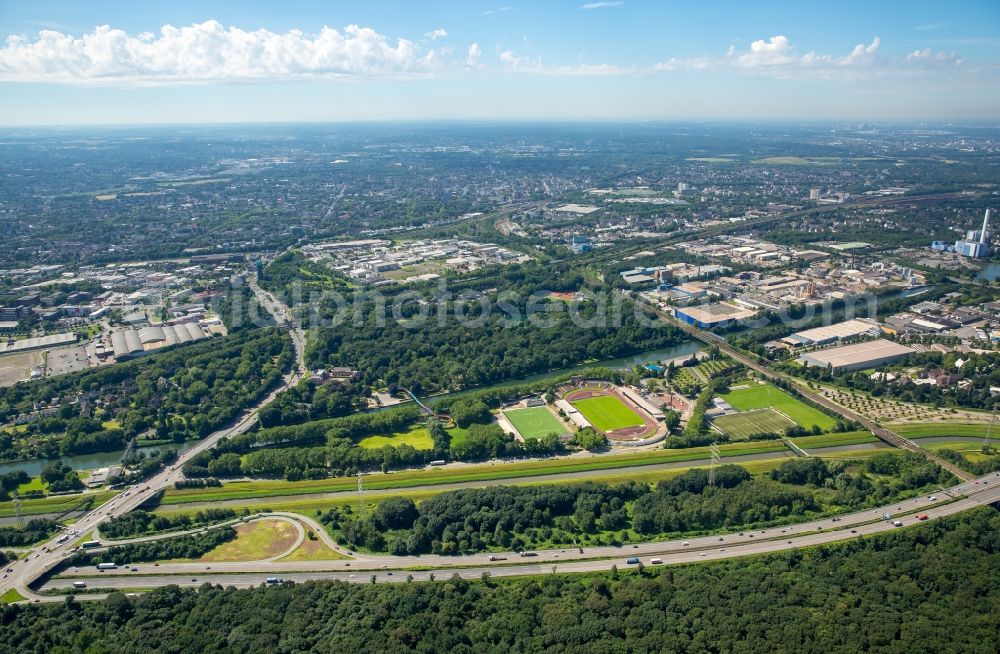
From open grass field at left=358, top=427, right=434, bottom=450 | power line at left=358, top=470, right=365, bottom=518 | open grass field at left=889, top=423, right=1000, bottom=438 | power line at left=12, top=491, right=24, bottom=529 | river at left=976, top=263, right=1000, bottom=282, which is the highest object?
river at left=976, top=263, right=1000, bottom=282

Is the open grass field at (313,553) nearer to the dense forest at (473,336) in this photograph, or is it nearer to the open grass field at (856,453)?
the dense forest at (473,336)

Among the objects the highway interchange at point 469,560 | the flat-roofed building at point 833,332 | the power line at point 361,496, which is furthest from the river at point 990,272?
the power line at point 361,496

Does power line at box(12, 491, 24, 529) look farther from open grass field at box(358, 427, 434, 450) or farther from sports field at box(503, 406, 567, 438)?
sports field at box(503, 406, 567, 438)

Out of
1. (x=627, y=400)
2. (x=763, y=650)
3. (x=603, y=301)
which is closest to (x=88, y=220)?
(x=603, y=301)

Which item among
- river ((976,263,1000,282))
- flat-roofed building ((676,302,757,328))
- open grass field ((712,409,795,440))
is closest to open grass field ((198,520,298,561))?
open grass field ((712,409,795,440))

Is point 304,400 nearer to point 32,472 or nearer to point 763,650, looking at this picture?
point 32,472

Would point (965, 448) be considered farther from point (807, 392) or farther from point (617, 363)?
point (617, 363)

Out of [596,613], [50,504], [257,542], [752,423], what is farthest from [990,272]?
[50,504]
